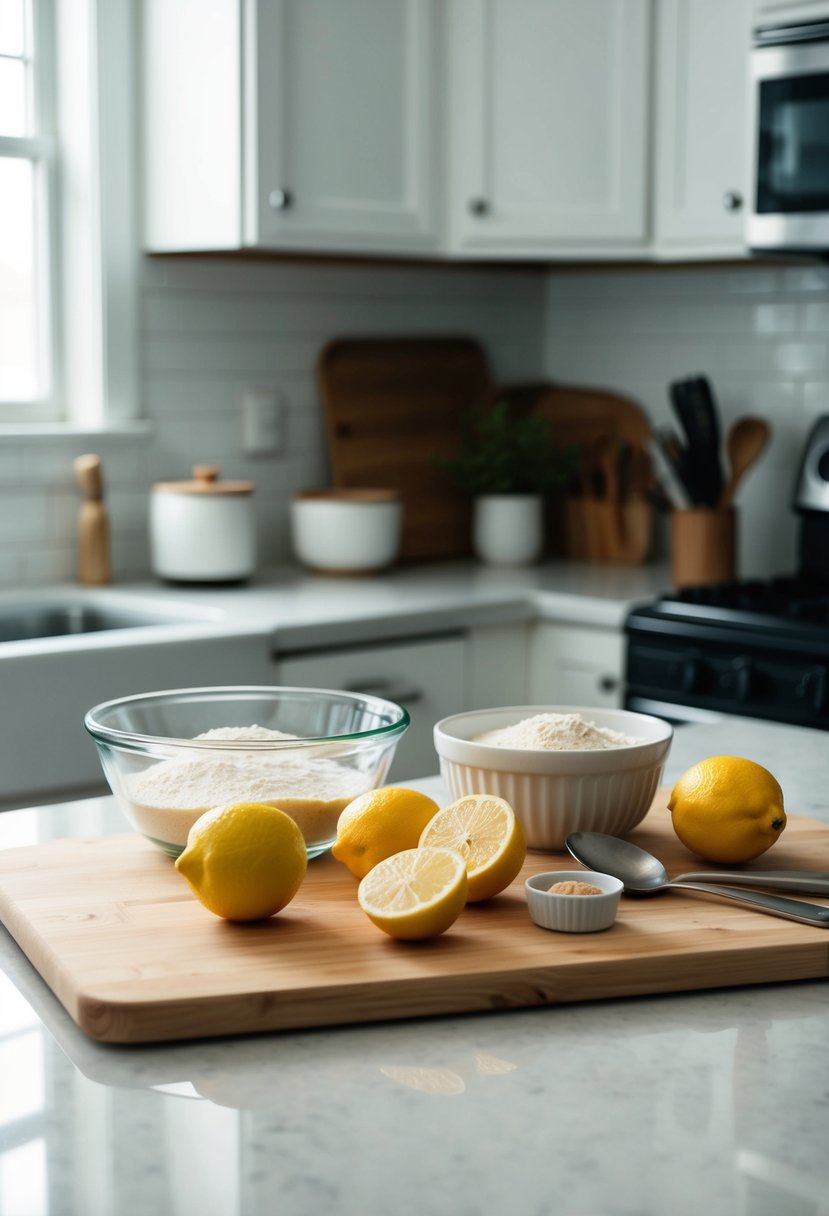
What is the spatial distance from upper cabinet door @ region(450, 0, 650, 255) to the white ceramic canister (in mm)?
766

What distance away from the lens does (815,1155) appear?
825 mm

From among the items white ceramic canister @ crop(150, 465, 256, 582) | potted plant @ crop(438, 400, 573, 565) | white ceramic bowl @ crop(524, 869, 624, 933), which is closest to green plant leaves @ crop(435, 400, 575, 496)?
potted plant @ crop(438, 400, 573, 565)

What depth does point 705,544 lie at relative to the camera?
3215 millimetres

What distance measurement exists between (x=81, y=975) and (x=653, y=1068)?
37cm

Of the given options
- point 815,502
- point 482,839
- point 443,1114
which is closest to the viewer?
point 443,1114

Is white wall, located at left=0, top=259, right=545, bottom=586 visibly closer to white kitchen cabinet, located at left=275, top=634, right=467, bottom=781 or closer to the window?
the window

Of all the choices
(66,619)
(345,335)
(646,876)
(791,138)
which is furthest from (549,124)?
(646,876)

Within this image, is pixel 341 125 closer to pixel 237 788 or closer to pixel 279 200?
pixel 279 200

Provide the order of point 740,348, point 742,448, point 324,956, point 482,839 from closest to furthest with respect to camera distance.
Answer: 1. point 324,956
2. point 482,839
3. point 742,448
4. point 740,348

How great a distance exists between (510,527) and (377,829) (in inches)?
94.4

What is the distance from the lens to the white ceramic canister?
10.0 feet

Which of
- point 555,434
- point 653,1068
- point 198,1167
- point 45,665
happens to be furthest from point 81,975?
point 555,434

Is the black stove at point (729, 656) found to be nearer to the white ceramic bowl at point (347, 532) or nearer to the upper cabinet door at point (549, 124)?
the white ceramic bowl at point (347, 532)

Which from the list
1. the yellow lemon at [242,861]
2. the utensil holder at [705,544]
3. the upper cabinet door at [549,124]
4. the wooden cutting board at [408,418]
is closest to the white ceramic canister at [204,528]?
the wooden cutting board at [408,418]
